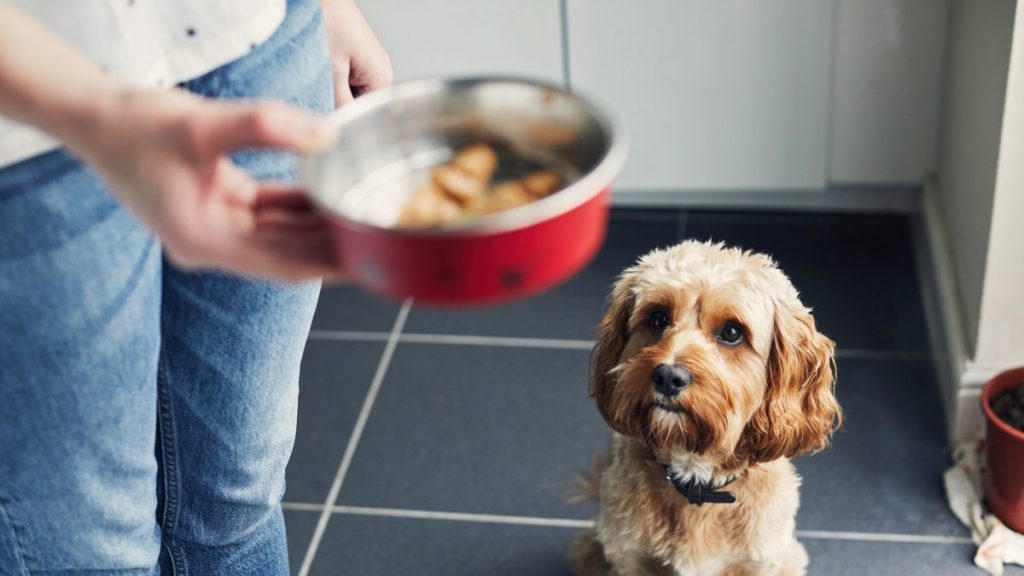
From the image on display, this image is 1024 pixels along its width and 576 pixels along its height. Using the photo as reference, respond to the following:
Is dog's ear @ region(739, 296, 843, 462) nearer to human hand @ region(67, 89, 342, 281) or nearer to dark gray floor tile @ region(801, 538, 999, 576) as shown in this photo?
dark gray floor tile @ region(801, 538, 999, 576)

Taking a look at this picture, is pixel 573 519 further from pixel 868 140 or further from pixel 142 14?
pixel 142 14

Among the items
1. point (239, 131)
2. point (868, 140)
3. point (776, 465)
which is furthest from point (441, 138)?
point (868, 140)

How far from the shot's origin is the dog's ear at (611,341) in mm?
1605

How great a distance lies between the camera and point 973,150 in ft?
7.01

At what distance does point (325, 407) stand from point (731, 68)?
1.09m

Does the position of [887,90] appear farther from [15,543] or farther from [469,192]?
[15,543]

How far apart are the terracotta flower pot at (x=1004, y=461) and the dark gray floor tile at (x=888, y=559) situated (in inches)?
3.4

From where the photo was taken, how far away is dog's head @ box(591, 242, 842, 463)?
1497 millimetres

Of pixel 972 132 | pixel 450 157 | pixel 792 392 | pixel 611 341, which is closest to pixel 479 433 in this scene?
pixel 611 341

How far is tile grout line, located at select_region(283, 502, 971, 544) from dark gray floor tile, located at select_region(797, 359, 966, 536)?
0.01 meters

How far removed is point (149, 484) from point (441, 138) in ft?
1.53

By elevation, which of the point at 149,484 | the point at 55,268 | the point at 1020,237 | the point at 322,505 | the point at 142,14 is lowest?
the point at 322,505

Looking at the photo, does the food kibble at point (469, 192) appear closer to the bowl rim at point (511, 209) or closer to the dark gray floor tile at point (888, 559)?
the bowl rim at point (511, 209)

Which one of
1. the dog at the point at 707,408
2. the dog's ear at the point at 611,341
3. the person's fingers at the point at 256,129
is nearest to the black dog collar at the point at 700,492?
the dog at the point at 707,408
